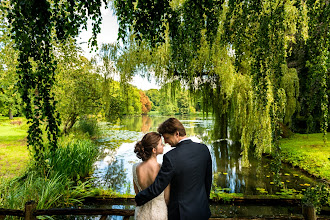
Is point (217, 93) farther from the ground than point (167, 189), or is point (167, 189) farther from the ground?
point (217, 93)

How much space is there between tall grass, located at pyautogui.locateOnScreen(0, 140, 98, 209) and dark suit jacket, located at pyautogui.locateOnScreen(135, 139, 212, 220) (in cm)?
146

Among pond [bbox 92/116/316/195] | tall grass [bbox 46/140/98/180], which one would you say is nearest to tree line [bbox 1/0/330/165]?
pond [bbox 92/116/316/195]

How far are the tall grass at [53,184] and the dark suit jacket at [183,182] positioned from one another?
146cm

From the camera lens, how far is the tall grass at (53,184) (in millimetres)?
4023

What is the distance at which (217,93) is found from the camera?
845cm

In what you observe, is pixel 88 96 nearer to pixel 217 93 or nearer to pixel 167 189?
pixel 217 93

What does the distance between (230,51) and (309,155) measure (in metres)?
5.15

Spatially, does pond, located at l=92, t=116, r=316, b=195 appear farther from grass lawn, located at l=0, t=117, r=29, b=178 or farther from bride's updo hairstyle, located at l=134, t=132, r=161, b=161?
bride's updo hairstyle, located at l=134, t=132, r=161, b=161

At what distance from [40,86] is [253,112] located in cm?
584

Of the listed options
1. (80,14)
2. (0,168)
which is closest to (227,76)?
(80,14)

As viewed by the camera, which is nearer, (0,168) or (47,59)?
(47,59)

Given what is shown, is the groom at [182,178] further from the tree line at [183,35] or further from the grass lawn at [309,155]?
the grass lawn at [309,155]

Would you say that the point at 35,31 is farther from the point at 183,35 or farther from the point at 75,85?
the point at 75,85

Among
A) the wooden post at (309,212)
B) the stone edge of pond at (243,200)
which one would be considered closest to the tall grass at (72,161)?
the stone edge of pond at (243,200)
